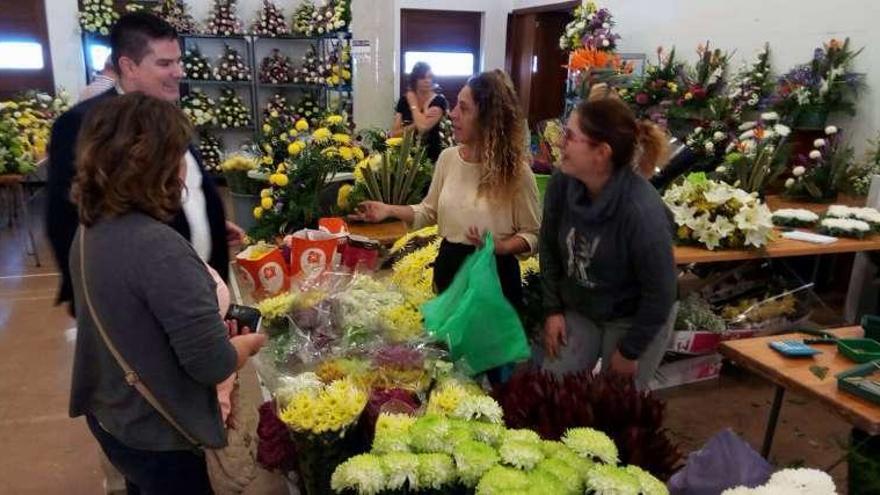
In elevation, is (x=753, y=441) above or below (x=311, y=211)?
below

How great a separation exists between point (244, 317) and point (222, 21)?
751 centimetres

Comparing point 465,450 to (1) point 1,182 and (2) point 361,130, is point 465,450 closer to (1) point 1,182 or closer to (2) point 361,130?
(2) point 361,130

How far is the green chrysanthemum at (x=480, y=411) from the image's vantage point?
3.72 ft

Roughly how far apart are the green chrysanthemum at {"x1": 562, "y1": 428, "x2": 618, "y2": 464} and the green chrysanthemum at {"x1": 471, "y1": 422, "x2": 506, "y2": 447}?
0.11 m

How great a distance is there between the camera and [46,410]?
115 inches

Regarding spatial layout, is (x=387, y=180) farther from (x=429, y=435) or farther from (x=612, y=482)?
(x=612, y=482)

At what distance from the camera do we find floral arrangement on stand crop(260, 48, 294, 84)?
27.2 ft

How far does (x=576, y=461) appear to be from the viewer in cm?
101

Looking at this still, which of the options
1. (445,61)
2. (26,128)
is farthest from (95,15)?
(445,61)

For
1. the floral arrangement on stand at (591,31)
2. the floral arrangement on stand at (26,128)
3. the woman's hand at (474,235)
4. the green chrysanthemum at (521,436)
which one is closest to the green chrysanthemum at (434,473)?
the green chrysanthemum at (521,436)

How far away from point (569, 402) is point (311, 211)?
2.18m

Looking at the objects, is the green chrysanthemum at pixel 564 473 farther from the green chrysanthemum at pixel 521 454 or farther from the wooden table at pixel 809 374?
the wooden table at pixel 809 374

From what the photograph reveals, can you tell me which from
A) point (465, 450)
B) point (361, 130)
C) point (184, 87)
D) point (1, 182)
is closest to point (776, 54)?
point (361, 130)

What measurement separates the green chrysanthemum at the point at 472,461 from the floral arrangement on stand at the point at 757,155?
3.29 m
